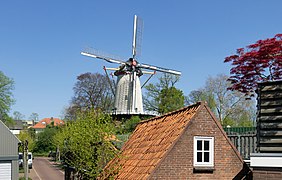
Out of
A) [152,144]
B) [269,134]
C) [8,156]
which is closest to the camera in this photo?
[269,134]

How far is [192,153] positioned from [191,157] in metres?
0.11

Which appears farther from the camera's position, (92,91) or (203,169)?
(92,91)

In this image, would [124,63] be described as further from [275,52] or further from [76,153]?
[76,153]

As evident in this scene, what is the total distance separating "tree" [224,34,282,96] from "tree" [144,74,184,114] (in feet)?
88.6

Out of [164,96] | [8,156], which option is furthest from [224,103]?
[8,156]

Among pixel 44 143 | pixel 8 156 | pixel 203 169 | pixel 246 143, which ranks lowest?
pixel 44 143

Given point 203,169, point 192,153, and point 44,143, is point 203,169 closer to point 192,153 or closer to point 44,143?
point 192,153

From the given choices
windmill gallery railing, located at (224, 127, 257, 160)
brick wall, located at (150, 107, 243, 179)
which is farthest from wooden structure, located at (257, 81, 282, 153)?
windmill gallery railing, located at (224, 127, 257, 160)

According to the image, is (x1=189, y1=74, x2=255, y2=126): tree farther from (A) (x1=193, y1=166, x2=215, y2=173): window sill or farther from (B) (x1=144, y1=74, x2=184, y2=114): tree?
(A) (x1=193, y1=166, x2=215, y2=173): window sill

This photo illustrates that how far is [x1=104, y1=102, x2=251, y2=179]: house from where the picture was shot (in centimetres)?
1201

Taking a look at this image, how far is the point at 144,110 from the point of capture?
5328cm

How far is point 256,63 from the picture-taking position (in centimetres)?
2011

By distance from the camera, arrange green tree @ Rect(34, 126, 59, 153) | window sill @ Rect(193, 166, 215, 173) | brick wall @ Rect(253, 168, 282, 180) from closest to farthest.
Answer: brick wall @ Rect(253, 168, 282, 180) → window sill @ Rect(193, 166, 215, 173) → green tree @ Rect(34, 126, 59, 153)

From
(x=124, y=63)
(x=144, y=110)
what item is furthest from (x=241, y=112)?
(x=124, y=63)
